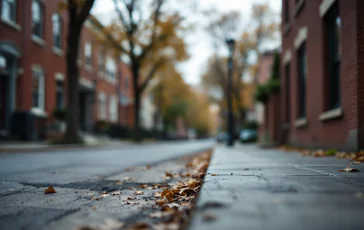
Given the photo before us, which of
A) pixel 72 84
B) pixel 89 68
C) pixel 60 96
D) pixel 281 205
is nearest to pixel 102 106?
pixel 89 68

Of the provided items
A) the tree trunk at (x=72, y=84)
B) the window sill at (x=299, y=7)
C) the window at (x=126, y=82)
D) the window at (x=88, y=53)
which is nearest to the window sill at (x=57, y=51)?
the window at (x=88, y=53)

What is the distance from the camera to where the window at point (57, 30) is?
18641 mm

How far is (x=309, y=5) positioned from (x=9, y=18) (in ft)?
39.8

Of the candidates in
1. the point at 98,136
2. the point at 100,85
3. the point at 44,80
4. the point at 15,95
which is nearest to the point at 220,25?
the point at 100,85

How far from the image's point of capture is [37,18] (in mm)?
16719

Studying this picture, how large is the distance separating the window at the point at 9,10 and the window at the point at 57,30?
13.5 feet

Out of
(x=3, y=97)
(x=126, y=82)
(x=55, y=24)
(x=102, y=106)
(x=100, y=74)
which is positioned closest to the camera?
(x=3, y=97)

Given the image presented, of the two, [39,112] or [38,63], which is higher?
[38,63]

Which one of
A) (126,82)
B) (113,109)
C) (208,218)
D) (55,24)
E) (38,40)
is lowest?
(208,218)

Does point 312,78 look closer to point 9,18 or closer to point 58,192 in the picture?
point 58,192

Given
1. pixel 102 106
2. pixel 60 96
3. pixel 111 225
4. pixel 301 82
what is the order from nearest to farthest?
pixel 111 225
pixel 301 82
pixel 60 96
pixel 102 106

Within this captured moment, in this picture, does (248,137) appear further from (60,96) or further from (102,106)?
(60,96)

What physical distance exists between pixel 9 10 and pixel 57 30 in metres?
4.79

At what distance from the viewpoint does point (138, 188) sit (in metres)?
3.68
